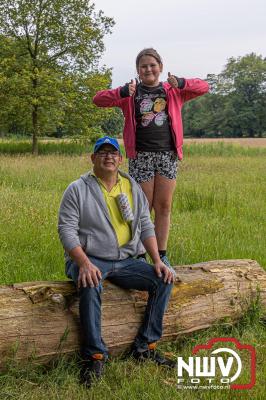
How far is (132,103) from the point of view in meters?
4.46

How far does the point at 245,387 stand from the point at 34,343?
4.54ft

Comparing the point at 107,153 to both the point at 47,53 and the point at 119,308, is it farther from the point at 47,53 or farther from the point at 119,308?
the point at 47,53

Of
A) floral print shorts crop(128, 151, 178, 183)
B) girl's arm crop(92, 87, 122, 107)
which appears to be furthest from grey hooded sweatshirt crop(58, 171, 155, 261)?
girl's arm crop(92, 87, 122, 107)

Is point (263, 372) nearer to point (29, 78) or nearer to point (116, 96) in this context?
point (116, 96)

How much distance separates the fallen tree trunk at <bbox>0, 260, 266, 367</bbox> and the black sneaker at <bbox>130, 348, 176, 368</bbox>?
0.10 meters

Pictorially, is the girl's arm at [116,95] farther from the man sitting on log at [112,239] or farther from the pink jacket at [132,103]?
the man sitting on log at [112,239]

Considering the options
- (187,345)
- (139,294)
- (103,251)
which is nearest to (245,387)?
(187,345)

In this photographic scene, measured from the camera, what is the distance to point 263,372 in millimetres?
3312

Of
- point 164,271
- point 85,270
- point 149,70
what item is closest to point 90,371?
point 85,270

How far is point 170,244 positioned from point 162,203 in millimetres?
1519

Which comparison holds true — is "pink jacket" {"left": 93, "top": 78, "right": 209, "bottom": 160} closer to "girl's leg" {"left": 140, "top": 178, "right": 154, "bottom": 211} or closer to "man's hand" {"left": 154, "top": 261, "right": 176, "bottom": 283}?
"girl's leg" {"left": 140, "top": 178, "right": 154, "bottom": 211}

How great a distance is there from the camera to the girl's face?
4281mm

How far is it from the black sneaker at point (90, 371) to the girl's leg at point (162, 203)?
63.4 inches

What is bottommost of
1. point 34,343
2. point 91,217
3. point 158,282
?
point 34,343
